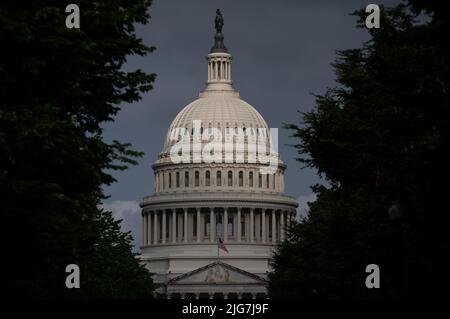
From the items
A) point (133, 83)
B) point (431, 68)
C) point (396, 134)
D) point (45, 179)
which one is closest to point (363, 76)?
point (396, 134)

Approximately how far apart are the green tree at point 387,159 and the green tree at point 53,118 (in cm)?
958

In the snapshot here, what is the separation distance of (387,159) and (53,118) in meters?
22.3

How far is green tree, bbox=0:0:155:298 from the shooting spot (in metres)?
47.9

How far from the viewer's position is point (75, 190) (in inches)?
2133

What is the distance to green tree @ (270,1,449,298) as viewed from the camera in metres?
48.1

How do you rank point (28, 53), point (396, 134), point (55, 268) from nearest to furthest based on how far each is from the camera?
point (28, 53) < point (55, 268) < point (396, 134)

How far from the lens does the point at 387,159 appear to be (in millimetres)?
67938

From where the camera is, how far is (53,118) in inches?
1930

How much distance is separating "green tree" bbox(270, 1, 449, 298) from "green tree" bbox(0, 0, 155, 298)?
9.58 m

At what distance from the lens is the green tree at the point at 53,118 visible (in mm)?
47875

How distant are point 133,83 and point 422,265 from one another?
36.8ft

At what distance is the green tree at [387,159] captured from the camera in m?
48.1

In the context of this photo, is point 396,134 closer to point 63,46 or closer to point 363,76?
point 363,76

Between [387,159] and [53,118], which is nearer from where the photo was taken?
[53,118]
